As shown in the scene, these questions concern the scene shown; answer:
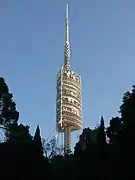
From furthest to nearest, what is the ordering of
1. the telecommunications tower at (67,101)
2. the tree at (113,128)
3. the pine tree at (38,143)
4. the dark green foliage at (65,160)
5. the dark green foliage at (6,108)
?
the telecommunications tower at (67,101)
the tree at (113,128)
the dark green foliage at (6,108)
the pine tree at (38,143)
the dark green foliage at (65,160)

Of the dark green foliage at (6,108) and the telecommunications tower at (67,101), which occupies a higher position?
the telecommunications tower at (67,101)

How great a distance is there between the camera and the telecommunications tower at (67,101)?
11281cm

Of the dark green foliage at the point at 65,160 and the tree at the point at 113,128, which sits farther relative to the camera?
the tree at the point at 113,128

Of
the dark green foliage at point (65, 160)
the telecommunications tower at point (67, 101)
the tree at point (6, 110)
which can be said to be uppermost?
the telecommunications tower at point (67, 101)

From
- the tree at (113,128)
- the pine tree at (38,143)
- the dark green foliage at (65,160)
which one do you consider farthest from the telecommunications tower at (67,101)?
the dark green foliage at (65,160)

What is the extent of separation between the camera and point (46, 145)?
155 feet

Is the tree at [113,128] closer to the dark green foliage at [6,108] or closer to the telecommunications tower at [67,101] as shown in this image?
the dark green foliage at [6,108]

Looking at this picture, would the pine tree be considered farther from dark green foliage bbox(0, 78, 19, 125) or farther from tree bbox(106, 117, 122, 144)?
tree bbox(106, 117, 122, 144)

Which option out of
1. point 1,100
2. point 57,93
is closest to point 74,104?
point 57,93

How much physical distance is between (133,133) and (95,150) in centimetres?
370

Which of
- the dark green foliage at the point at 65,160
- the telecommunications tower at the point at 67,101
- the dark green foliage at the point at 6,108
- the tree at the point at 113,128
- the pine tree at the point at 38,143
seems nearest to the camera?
the dark green foliage at the point at 65,160

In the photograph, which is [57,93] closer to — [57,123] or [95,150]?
[57,123]

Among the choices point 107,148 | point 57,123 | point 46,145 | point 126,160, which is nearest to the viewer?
point 126,160

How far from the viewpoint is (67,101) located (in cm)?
11381
